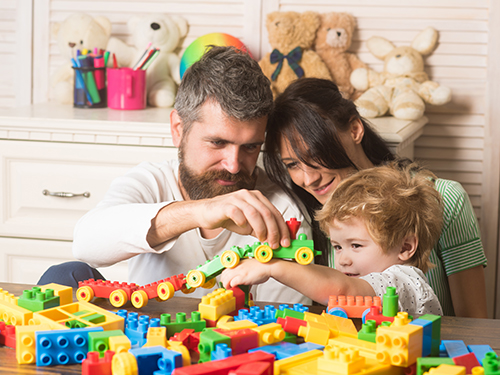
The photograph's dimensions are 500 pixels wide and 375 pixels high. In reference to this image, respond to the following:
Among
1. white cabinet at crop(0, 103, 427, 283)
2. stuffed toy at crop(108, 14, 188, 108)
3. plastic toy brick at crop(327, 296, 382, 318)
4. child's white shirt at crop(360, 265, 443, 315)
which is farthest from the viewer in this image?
stuffed toy at crop(108, 14, 188, 108)

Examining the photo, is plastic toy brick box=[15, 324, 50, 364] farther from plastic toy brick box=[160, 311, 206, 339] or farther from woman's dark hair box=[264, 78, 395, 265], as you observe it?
woman's dark hair box=[264, 78, 395, 265]

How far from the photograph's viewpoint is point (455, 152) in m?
2.01

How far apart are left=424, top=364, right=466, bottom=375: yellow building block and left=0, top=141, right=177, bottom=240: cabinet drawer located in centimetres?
120

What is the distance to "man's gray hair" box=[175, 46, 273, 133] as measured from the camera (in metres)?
1.23

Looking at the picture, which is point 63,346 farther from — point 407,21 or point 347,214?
point 407,21

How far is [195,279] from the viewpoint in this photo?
2.75 feet

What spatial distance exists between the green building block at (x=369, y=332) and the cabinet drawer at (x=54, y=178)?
1.08 meters

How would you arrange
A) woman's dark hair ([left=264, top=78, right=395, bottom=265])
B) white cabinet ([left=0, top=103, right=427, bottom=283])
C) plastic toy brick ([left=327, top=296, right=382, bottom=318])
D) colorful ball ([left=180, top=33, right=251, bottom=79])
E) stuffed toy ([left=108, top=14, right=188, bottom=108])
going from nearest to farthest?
1. plastic toy brick ([left=327, top=296, right=382, bottom=318])
2. woman's dark hair ([left=264, top=78, right=395, bottom=265])
3. white cabinet ([left=0, top=103, right=427, bottom=283])
4. colorful ball ([left=180, top=33, right=251, bottom=79])
5. stuffed toy ([left=108, top=14, right=188, bottom=108])

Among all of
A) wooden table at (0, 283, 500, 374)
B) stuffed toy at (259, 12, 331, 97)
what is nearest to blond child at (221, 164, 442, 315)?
wooden table at (0, 283, 500, 374)

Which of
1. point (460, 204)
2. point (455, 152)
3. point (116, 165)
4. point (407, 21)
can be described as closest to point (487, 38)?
point (407, 21)

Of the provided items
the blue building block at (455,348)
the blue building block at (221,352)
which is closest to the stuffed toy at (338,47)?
the blue building block at (455,348)

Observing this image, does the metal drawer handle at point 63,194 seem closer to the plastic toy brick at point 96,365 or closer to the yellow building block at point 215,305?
the yellow building block at point 215,305

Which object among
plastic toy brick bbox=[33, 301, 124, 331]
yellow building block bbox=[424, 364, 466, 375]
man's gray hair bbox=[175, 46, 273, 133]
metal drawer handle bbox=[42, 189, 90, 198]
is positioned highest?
man's gray hair bbox=[175, 46, 273, 133]

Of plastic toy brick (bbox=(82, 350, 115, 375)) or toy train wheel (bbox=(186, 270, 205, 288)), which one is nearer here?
plastic toy brick (bbox=(82, 350, 115, 375))
